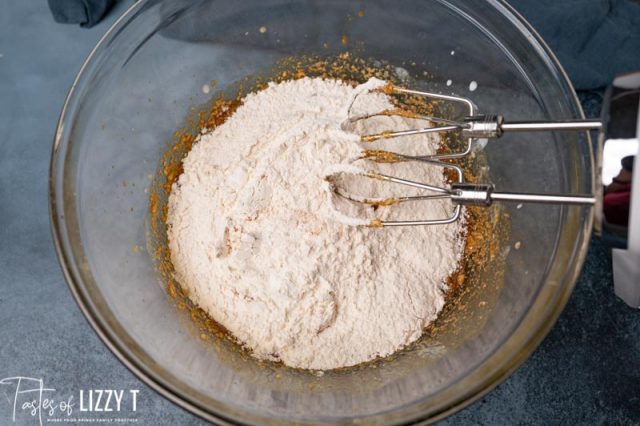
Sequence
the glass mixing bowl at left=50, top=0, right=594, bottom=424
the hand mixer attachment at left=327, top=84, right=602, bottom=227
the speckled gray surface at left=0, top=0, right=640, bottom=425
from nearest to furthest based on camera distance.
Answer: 1. the hand mixer attachment at left=327, top=84, right=602, bottom=227
2. the glass mixing bowl at left=50, top=0, right=594, bottom=424
3. the speckled gray surface at left=0, top=0, right=640, bottom=425

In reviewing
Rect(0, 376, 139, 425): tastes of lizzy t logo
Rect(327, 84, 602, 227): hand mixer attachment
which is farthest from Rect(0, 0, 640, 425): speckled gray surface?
Rect(327, 84, 602, 227): hand mixer attachment

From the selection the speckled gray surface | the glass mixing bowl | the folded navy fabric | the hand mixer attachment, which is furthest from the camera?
the folded navy fabric

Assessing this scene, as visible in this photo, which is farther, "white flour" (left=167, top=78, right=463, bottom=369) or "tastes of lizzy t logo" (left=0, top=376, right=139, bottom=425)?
"tastes of lizzy t logo" (left=0, top=376, right=139, bottom=425)

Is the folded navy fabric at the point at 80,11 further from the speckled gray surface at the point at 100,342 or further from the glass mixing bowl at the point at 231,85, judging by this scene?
the glass mixing bowl at the point at 231,85

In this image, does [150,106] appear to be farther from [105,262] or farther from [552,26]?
[552,26]

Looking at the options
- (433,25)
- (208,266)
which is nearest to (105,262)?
(208,266)

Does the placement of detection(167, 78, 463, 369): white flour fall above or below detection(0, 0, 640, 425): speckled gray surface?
above

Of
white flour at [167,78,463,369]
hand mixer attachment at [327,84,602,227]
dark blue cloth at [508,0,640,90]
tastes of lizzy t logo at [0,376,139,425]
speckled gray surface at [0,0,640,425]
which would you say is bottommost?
tastes of lizzy t logo at [0,376,139,425]

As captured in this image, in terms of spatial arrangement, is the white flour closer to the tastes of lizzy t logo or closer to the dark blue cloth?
the tastes of lizzy t logo
